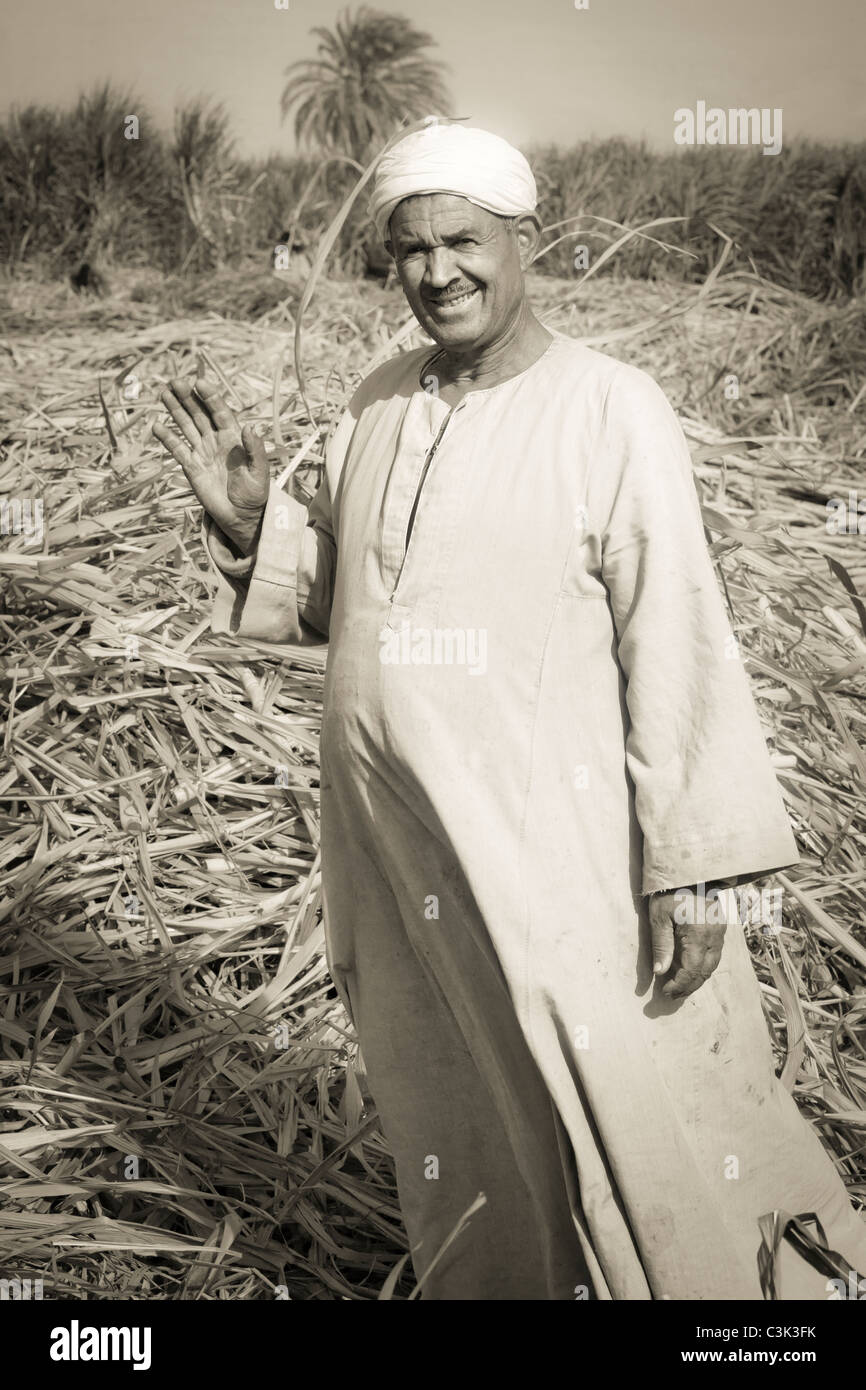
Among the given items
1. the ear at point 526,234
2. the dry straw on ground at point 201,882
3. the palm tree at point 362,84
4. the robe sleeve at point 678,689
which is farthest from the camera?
the palm tree at point 362,84

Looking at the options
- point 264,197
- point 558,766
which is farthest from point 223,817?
point 264,197

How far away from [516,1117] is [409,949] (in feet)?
0.80

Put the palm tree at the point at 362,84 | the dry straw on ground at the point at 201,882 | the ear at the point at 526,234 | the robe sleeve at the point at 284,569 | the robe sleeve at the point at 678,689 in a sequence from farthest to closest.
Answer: the palm tree at the point at 362,84, the dry straw on ground at the point at 201,882, the robe sleeve at the point at 284,569, the ear at the point at 526,234, the robe sleeve at the point at 678,689

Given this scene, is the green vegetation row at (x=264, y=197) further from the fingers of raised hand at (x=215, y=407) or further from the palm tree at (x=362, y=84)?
the fingers of raised hand at (x=215, y=407)

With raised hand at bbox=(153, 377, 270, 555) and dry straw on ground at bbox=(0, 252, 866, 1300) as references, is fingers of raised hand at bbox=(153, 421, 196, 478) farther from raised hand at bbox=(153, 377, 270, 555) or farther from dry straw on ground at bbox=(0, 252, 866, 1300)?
dry straw on ground at bbox=(0, 252, 866, 1300)

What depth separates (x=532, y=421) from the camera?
60.2 inches

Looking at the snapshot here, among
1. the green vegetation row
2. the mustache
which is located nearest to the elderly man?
the mustache

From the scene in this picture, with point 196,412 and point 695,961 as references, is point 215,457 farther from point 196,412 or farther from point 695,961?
point 695,961

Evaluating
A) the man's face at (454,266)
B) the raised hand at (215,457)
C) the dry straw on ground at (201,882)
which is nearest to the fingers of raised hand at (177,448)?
the raised hand at (215,457)

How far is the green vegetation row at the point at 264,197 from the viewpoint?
18.8ft

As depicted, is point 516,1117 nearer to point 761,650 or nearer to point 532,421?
point 532,421

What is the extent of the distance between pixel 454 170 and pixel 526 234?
0.17m

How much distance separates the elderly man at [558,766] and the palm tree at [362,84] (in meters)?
4.47
